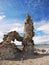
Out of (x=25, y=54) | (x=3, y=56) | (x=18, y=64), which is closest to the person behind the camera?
(x=18, y=64)

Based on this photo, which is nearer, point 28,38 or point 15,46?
point 15,46

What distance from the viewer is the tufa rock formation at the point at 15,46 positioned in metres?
21.6

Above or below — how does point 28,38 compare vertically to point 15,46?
above

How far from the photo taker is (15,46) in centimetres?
2261

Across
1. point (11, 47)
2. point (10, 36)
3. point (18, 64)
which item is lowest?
point (18, 64)

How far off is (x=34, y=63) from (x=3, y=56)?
4723 millimetres

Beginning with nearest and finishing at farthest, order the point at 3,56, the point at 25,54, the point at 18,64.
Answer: the point at 18,64 < the point at 3,56 < the point at 25,54

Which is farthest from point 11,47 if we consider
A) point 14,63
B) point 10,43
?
point 14,63

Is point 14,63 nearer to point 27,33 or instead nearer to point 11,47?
point 11,47

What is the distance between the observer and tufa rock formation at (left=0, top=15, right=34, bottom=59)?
2162cm

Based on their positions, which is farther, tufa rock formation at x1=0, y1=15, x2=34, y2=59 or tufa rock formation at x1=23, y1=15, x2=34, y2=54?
tufa rock formation at x1=23, y1=15, x2=34, y2=54

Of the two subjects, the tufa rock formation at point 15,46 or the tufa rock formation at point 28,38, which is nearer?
the tufa rock formation at point 15,46

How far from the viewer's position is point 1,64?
18.1 metres

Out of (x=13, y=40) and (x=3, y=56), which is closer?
(x=3, y=56)
